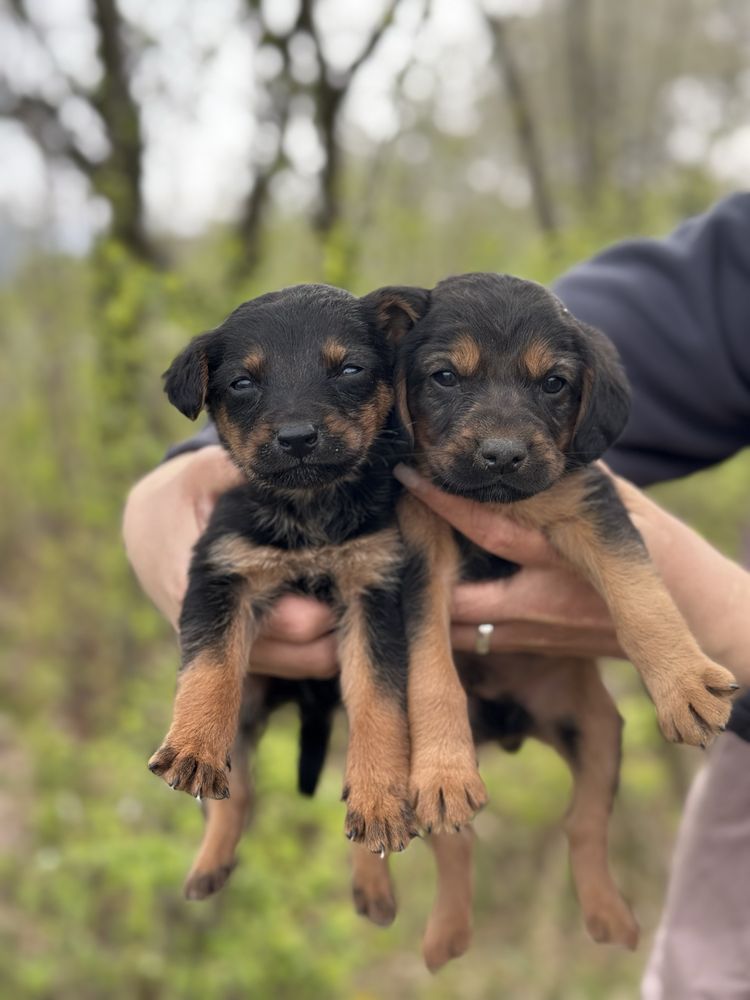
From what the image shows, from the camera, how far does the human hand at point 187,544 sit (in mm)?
2516

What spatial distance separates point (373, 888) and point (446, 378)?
1.47 metres

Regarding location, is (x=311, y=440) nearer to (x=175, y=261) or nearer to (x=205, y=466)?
(x=205, y=466)

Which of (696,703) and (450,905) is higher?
(696,703)

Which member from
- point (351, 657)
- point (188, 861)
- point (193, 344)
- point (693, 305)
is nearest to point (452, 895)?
point (351, 657)

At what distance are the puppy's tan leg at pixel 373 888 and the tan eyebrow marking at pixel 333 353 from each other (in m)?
1.39

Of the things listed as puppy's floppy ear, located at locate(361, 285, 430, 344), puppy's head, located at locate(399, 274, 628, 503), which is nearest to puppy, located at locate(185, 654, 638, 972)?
puppy's head, located at locate(399, 274, 628, 503)

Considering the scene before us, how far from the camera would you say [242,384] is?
238cm

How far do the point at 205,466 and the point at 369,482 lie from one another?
23.8 inches

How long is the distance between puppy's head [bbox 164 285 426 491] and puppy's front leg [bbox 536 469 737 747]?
1.90 ft

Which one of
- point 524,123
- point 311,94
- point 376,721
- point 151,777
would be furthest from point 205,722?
point 524,123

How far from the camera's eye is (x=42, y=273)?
9.05 m

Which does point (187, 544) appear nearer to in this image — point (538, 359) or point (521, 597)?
point (521, 597)

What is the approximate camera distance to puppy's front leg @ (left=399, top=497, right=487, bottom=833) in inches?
81.8

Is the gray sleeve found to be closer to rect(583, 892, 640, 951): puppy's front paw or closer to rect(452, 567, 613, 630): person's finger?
rect(452, 567, 613, 630): person's finger
